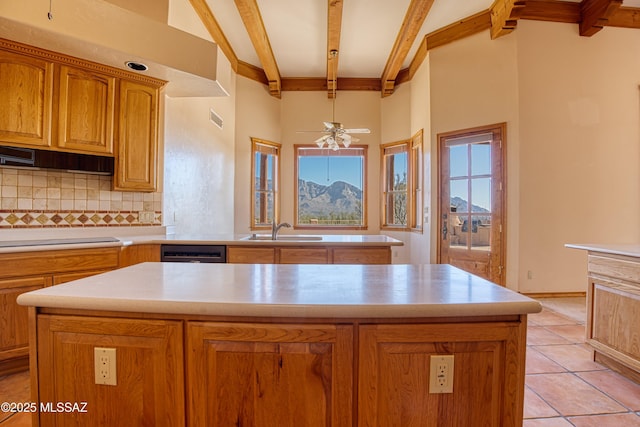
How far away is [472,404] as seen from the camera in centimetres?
89

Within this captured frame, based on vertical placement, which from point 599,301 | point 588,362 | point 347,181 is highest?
point 347,181

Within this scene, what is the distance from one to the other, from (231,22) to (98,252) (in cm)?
325

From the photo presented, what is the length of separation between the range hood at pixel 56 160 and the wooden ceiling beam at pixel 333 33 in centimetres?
281

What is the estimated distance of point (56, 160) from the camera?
2.51 meters

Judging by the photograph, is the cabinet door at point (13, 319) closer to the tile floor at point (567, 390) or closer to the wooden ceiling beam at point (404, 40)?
the tile floor at point (567, 390)

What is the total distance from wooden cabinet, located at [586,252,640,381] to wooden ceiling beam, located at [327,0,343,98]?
133 inches

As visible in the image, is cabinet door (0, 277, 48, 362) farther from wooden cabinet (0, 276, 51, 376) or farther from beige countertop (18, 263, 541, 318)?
beige countertop (18, 263, 541, 318)

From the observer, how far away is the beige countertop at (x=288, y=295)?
33.4 inches

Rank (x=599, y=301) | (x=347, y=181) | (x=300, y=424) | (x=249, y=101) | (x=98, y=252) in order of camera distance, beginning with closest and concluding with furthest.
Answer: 1. (x=300, y=424)
2. (x=599, y=301)
3. (x=98, y=252)
4. (x=249, y=101)
5. (x=347, y=181)

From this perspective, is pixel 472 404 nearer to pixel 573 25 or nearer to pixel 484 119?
pixel 484 119

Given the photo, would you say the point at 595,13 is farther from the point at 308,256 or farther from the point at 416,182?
the point at 308,256

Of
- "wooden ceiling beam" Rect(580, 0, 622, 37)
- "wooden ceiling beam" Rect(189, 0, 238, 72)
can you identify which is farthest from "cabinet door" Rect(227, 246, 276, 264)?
"wooden ceiling beam" Rect(580, 0, 622, 37)

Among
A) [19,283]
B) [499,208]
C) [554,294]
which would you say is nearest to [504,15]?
[499,208]

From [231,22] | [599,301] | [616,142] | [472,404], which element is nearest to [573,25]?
[616,142]
